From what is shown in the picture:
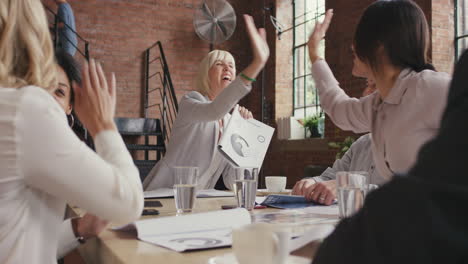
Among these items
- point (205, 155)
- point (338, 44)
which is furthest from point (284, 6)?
point (205, 155)

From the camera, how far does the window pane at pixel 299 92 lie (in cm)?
664

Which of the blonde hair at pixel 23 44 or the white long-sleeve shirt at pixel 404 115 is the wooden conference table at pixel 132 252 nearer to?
the blonde hair at pixel 23 44

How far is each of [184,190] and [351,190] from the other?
0.47 metres

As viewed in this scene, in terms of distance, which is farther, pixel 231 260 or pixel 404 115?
pixel 404 115

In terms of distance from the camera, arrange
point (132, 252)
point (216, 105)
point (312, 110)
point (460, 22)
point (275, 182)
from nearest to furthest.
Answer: point (132, 252) < point (275, 182) < point (216, 105) < point (460, 22) < point (312, 110)

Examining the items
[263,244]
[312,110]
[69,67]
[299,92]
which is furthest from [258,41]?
[299,92]

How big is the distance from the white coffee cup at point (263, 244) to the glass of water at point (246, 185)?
0.68 m

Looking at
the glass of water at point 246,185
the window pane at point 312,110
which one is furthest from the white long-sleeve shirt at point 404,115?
the window pane at point 312,110

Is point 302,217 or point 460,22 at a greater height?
point 460,22

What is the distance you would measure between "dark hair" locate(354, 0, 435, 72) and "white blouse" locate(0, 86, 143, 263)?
29.3 inches

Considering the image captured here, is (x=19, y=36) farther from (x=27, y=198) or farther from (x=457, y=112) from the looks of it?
(x=457, y=112)

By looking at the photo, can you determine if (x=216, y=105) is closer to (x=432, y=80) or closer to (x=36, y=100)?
(x=432, y=80)

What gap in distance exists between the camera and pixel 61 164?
2.48ft

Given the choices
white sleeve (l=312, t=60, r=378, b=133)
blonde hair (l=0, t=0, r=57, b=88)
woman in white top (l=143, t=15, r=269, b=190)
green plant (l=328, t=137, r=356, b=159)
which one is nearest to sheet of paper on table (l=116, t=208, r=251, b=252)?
blonde hair (l=0, t=0, r=57, b=88)
